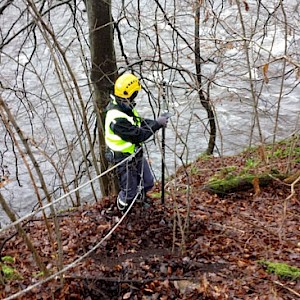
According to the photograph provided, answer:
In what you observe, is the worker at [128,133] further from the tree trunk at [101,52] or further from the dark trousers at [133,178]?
the tree trunk at [101,52]

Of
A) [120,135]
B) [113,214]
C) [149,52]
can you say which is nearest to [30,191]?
[149,52]

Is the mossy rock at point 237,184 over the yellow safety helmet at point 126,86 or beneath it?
beneath

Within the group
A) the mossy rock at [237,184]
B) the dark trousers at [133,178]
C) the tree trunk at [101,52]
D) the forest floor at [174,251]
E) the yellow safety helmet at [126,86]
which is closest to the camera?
the forest floor at [174,251]

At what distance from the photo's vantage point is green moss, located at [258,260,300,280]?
4.77m

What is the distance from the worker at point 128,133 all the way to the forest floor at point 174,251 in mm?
371

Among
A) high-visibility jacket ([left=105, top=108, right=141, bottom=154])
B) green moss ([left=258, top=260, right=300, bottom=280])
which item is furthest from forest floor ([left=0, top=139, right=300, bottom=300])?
high-visibility jacket ([left=105, top=108, right=141, bottom=154])

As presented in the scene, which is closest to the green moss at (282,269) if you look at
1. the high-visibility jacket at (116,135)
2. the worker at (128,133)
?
the worker at (128,133)

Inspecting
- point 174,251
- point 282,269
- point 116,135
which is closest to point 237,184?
point 174,251

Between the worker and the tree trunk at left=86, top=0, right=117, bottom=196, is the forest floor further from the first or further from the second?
the tree trunk at left=86, top=0, right=117, bottom=196

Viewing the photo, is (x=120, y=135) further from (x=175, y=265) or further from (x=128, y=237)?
(x=175, y=265)

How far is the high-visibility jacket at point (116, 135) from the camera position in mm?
5746

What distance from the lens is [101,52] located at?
6.69m

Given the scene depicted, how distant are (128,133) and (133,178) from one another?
819mm

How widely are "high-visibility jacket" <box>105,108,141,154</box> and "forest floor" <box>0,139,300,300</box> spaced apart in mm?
723
